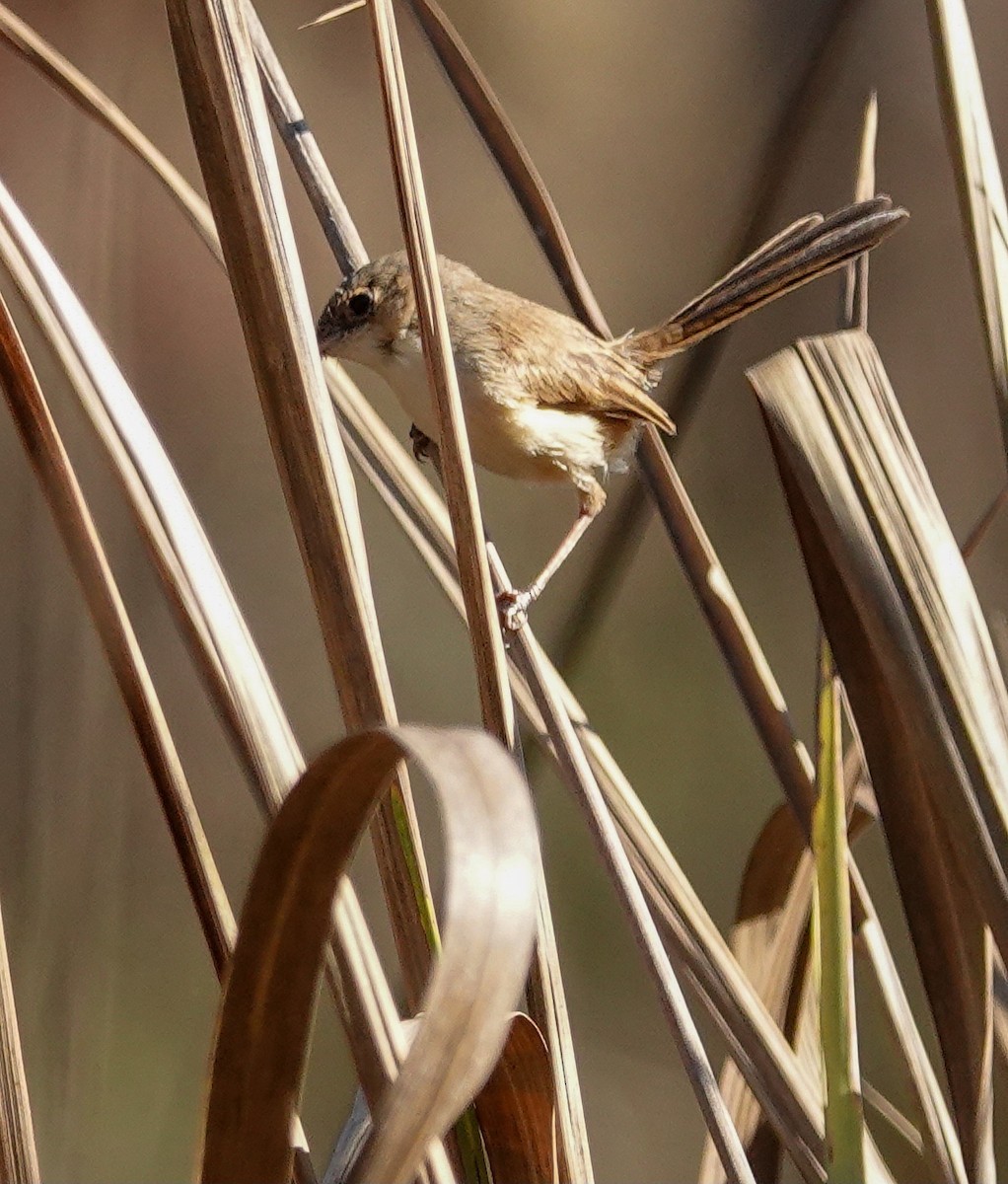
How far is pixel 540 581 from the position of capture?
1199 millimetres

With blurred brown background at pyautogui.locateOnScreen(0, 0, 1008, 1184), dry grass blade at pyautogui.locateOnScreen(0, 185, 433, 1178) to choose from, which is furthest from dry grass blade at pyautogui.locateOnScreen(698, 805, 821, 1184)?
blurred brown background at pyautogui.locateOnScreen(0, 0, 1008, 1184)

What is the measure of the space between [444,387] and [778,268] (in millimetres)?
838

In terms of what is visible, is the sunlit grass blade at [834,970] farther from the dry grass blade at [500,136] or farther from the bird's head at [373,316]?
the bird's head at [373,316]

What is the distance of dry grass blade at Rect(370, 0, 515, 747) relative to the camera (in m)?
0.58

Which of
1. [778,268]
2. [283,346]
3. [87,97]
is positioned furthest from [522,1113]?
[778,268]

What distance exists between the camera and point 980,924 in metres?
A: 0.60

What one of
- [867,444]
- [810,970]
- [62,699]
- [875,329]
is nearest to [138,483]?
[867,444]

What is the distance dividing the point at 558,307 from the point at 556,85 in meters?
0.38

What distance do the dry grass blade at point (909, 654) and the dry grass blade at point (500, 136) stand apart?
37 centimetres

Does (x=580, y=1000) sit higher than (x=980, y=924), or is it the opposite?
(x=980, y=924)

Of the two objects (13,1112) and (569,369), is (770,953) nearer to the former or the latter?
(13,1112)

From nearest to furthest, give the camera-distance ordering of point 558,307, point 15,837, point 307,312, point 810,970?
point 307,312, point 810,970, point 15,837, point 558,307

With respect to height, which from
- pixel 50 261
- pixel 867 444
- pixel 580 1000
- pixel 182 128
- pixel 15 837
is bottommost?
pixel 580 1000

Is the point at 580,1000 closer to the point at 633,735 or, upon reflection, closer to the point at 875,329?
the point at 633,735
